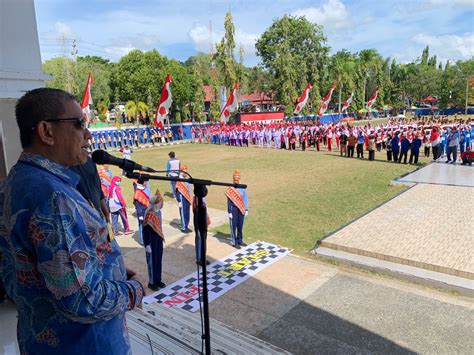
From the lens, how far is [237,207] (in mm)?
7883

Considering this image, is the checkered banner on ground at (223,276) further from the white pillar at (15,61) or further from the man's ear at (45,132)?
the man's ear at (45,132)

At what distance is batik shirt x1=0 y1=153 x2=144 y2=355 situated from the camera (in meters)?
1.40

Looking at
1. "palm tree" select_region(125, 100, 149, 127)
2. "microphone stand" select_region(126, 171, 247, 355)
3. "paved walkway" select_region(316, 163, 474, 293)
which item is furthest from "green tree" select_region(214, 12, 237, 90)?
"microphone stand" select_region(126, 171, 247, 355)

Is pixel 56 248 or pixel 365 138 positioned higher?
pixel 56 248

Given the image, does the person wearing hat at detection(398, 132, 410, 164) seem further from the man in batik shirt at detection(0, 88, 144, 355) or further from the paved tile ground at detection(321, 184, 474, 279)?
the man in batik shirt at detection(0, 88, 144, 355)

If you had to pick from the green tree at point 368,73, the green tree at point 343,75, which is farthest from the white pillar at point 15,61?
the green tree at point 368,73

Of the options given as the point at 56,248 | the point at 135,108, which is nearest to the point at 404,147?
the point at 56,248

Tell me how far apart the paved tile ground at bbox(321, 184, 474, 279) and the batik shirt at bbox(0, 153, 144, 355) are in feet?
21.8

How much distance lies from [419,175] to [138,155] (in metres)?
18.7

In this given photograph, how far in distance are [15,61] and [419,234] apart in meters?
8.35

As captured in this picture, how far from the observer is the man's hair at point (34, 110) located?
1.54 metres

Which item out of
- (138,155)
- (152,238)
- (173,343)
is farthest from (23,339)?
(138,155)

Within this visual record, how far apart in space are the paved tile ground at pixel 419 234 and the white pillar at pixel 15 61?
20.6 feet

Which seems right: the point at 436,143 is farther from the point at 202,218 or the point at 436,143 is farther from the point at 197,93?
the point at 197,93
